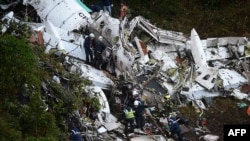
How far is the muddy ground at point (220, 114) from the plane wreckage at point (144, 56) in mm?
206

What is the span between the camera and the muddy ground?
13.4 meters

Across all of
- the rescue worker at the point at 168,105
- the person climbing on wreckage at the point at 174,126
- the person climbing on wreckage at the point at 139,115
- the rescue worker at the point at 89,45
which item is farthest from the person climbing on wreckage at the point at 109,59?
the person climbing on wreckage at the point at 174,126

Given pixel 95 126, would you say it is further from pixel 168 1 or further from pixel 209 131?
pixel 168 1

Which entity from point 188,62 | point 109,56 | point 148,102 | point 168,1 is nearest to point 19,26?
point 109,56

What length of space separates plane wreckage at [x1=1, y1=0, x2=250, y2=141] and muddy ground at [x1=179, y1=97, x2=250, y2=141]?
21 centimetres

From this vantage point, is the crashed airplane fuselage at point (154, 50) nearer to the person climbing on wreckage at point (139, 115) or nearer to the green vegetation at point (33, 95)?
the person climbing on wreckage at point (139, 115)

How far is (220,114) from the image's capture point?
13953 mm

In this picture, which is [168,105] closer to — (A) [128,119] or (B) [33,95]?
(A) [128,119]

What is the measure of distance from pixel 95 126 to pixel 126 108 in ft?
2.73

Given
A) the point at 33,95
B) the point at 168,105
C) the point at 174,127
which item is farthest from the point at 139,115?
the point at 33,95

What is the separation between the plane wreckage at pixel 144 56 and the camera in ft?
45.7

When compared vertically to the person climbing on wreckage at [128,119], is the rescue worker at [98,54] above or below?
above

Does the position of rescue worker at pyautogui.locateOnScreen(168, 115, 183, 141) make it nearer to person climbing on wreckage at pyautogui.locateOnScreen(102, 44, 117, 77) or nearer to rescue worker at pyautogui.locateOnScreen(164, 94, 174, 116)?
rescue worker at pyautogui.locateOnScreen(164, 94, 174, 116)

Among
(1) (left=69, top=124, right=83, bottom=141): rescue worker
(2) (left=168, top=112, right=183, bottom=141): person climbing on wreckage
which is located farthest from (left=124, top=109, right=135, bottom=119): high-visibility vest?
(1) (left=69, top=124, right=83, bottom=141): rescue worker
